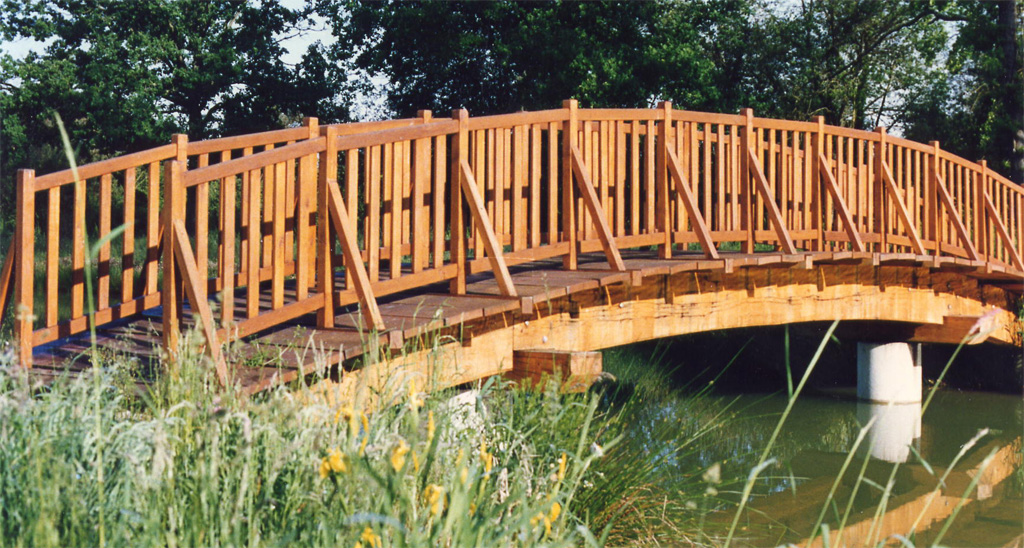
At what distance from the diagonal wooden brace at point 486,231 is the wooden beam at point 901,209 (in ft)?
20.3

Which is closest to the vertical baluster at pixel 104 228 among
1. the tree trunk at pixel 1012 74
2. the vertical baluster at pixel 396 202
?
the vertical baluster at pixel 396 202

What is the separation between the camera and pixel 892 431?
42.3ft

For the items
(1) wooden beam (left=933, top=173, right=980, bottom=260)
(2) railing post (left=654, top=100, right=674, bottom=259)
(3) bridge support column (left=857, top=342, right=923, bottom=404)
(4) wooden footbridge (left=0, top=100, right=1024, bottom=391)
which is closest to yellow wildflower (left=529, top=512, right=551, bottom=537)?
(4) wooden footbridge (left=0, top=100, right=1024, bottom=391)

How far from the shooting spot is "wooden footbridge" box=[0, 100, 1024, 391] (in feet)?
18.7

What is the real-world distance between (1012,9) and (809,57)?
4800 mm

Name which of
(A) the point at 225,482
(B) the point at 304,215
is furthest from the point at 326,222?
(A) the point at 225,482

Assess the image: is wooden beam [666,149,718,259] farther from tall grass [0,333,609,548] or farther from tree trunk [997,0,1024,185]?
tree trunk [997,0,1024,185]

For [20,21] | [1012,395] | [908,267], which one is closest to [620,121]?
[908,267]

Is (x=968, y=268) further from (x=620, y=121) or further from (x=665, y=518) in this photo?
(x=665, y=518)

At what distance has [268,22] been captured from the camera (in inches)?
1064

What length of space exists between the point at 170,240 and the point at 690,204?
439cm

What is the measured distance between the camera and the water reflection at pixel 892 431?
11484 millimetres

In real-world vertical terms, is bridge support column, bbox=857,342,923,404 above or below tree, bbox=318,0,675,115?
below

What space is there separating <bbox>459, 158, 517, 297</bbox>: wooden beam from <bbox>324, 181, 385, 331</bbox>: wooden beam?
0.98 m
